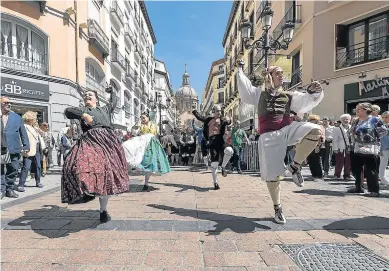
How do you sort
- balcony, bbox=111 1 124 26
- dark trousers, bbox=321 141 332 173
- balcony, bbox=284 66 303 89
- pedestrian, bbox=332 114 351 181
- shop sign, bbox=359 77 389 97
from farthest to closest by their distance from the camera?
balcony, bbox=111 1 124 26, balcony, bbox=284 66 303 89, shop sign, bbox=359 77 389 97, dark trousers, bbox=321 141 332 173, pedestrian, bbox=332 114 351 181

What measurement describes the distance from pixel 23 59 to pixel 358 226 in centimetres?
1385

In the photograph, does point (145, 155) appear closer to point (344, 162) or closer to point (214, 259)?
point (214, 259)

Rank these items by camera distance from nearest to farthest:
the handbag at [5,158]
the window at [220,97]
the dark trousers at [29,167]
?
the handbag at [5,158] < the dark trousers at [29,167] < the window at [220,97]

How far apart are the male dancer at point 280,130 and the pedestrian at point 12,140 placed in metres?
4.62

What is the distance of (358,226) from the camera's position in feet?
11.4

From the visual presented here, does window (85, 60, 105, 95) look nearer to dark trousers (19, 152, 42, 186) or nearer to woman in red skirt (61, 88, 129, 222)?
dark trousers (19, 152, 42, 186)

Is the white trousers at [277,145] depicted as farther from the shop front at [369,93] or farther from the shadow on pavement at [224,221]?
the shop front at [369,93]

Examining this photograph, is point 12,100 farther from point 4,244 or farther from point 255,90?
point 255,90

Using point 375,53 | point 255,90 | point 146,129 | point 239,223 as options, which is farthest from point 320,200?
point 375,53

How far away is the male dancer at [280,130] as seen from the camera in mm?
3562

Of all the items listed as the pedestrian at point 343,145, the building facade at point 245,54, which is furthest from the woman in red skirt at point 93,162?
the building facade at point 245,54

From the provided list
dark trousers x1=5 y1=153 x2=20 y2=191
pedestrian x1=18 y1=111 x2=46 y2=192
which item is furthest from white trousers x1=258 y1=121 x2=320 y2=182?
pedestrian x1=18 y1=111 x2=46 y2=192

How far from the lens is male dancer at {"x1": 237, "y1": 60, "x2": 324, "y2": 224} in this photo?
3562 millimetres

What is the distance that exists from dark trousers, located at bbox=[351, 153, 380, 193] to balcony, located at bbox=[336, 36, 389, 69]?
30.9 feet
